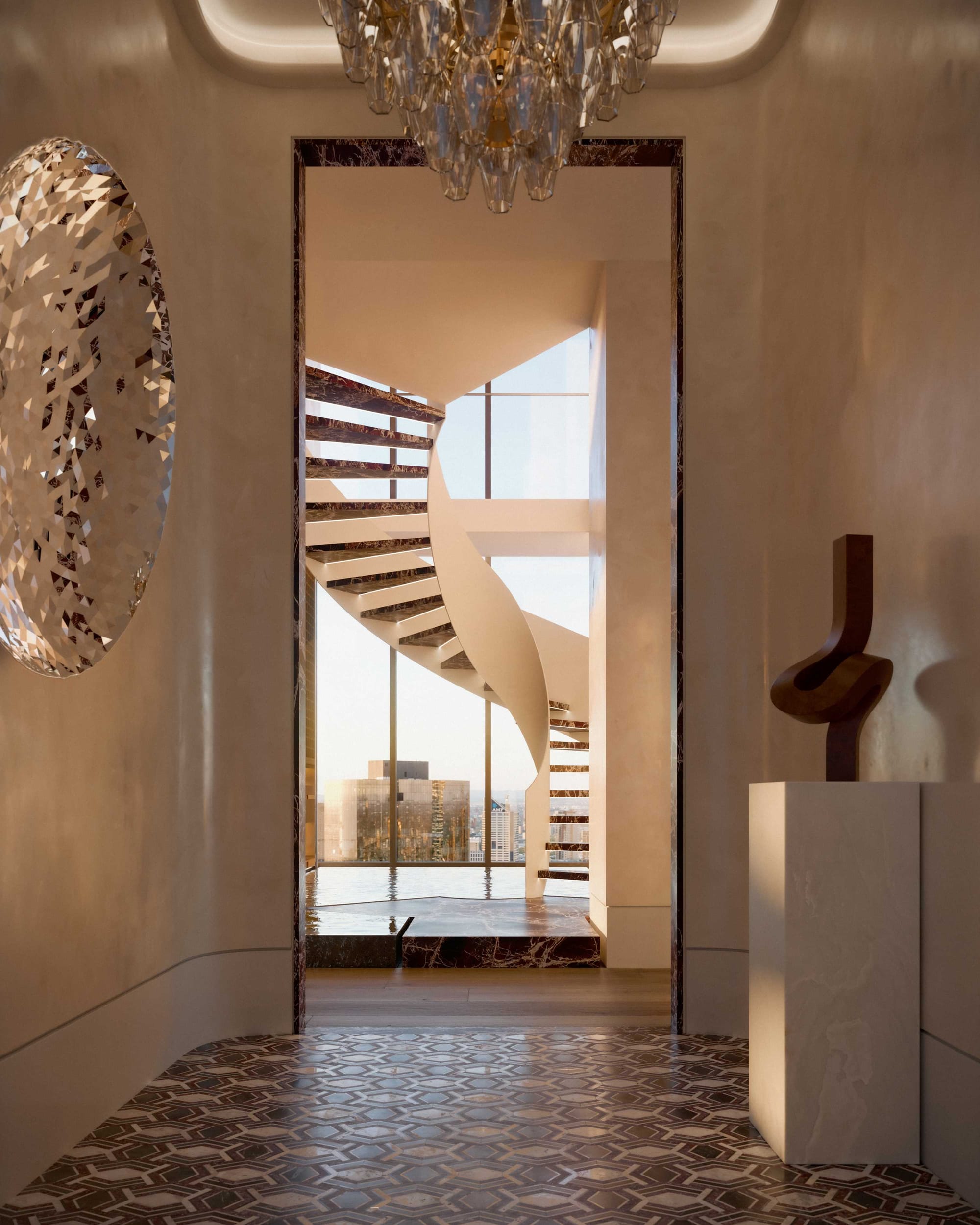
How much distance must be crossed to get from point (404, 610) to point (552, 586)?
1.73 meters

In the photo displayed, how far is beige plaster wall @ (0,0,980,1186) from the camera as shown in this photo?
8.19 ft

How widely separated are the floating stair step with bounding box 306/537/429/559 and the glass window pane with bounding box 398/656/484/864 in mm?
2156

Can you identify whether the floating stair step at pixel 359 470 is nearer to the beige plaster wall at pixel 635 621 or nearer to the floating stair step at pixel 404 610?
the floating stair step at pixel 404 610

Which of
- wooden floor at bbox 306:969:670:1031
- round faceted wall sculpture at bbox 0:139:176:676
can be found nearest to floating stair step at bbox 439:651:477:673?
wooden floor at bbox 306:969:670:1031

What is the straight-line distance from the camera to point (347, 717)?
10.1m

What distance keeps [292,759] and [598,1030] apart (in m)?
1.41

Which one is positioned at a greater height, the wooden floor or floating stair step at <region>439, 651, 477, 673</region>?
floating stair step at <region>439, 651, 477, 673</region>

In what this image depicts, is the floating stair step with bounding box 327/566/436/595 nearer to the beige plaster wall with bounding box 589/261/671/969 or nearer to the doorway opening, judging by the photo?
the doorway opening

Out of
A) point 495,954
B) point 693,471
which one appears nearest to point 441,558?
point 495,954

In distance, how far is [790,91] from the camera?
12.6ft

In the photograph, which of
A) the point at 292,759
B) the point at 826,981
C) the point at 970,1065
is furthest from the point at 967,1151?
the point at 292,759

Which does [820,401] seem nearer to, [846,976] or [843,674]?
[843,674]

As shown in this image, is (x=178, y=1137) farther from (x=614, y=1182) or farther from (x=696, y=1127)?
(x=696, y=1127)

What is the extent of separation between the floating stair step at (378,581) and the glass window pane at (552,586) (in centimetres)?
158
